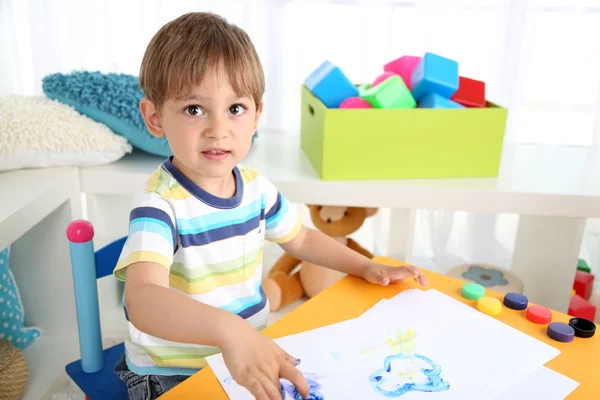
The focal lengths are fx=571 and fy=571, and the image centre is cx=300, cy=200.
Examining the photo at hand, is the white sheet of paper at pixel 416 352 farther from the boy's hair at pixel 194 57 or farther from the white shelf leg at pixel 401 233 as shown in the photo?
the white shelf leg at pixel 401 233

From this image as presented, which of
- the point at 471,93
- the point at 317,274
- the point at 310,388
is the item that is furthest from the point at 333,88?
the point at 310,388

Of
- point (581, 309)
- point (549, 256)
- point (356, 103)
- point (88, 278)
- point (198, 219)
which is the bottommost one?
point (581, 309)

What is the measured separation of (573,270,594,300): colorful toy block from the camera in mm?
1424

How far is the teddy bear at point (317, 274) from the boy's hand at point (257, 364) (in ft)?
2.73

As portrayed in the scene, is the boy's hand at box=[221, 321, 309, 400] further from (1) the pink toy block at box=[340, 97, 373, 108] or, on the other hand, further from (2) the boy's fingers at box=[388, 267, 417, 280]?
(1) the pink toy block at box=[340, 97, 373, 108]

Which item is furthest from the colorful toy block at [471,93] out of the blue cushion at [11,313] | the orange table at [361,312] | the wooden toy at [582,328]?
the blue cushion at [11,313]

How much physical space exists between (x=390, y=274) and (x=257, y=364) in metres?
0.36

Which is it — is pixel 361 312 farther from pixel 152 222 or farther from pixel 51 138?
pixel 51 138

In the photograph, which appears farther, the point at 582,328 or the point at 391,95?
the point at 391,95

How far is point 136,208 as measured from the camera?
70cm

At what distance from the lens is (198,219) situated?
0.74 metres

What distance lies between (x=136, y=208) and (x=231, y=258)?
155mm

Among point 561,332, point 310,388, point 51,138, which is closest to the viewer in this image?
point 310,388

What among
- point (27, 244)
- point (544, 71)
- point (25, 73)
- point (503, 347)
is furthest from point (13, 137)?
point (544, 71)
